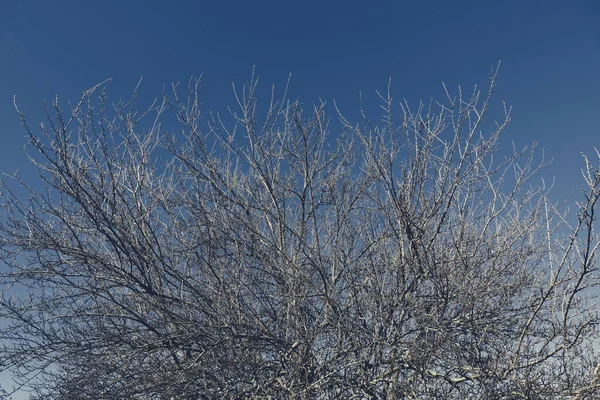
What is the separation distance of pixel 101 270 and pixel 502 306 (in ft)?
13.7

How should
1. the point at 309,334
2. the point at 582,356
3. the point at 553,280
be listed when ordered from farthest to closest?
the point at 309,334
the point at 582,356
the point at 553,280

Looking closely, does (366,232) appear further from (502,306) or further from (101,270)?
(101,270)

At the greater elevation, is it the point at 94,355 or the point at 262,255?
the point at 262,255

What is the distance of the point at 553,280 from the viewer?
407 centimetres

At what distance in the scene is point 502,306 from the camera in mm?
5676

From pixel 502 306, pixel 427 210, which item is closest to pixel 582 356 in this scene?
pixel 502 306

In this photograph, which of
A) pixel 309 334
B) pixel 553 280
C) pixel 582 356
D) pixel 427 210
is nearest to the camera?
pixel 553 280

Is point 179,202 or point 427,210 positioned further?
point 179,202

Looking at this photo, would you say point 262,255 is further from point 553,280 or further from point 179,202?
point 553,280

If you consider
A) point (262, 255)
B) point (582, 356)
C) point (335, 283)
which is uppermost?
point (262, 255)

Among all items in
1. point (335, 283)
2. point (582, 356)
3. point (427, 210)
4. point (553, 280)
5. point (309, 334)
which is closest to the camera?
point (553, 280)

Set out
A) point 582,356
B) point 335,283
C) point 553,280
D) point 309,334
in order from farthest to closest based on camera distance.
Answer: point 335,283 < point 309,334 < point 582,356 < point 553,280

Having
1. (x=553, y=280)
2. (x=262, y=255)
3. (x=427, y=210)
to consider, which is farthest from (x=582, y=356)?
(x=262, y=255)

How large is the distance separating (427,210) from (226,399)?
2822 millimetres
